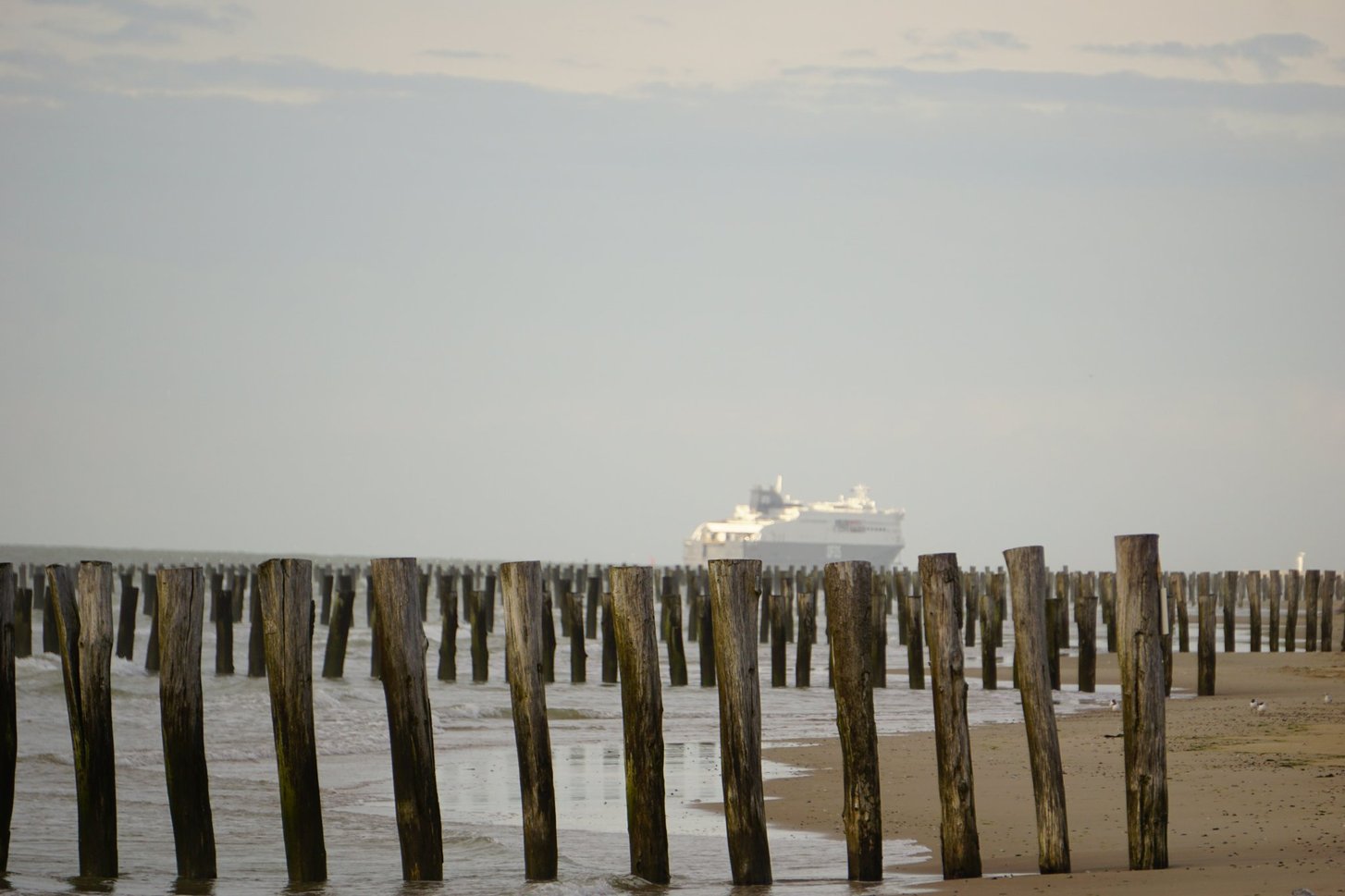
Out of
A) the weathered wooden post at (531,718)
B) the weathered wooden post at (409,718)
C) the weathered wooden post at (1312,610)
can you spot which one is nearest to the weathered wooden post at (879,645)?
the weathered wooden post at (1312,610)

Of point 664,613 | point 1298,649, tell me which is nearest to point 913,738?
point 664,613

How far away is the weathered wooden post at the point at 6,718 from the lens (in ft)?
21.3

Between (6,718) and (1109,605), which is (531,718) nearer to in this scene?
(6,718)

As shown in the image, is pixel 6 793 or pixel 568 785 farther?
pixel 568 785

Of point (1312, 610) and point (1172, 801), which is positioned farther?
point (1312, 610)

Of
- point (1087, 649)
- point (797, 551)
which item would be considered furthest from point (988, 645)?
point (797, 551)

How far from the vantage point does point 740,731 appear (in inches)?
235

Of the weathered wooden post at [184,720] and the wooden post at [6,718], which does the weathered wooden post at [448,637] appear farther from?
the weathered wooden post at [184,720]

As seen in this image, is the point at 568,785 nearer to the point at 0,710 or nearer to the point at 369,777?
the point at 369,777

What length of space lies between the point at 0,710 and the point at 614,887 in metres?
2.79

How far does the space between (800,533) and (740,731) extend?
3332 inches

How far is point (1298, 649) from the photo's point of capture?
81.7 feet

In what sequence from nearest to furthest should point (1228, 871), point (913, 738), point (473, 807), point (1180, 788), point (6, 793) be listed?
1. point (1228, 871)
2. point (6, 793)
3. point (1180, 788)
4. point (473, 807)
5. point (913, 738)

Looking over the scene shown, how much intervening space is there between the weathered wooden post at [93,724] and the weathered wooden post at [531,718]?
1.67 metres
